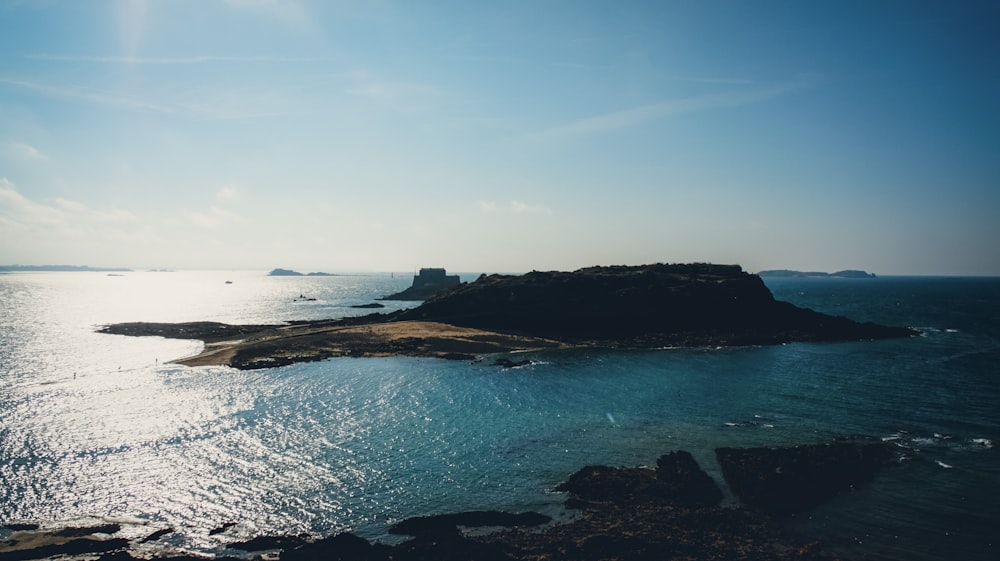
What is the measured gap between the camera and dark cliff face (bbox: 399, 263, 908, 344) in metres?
96.5

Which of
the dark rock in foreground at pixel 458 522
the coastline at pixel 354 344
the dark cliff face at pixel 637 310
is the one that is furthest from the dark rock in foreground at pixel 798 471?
the dark cliff face at pixel 637 310

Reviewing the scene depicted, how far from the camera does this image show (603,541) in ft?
81.2

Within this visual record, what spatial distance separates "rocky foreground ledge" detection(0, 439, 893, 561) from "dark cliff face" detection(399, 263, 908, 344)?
2351 inches

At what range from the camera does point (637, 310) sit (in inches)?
4072

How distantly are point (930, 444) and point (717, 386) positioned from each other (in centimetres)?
2083

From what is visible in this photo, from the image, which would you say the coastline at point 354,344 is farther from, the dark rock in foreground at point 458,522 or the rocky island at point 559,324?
the dark rock in foreground at point 458,522

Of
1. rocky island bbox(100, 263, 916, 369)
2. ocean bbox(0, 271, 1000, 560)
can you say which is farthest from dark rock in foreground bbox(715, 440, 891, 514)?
rocky island bbox(100, 263, 916, 369)

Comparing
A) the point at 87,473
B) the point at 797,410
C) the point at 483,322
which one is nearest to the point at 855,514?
the point at 797,410

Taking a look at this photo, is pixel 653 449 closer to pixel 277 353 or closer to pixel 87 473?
pixel 87 473

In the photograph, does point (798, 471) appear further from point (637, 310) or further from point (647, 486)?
point (637, 310)

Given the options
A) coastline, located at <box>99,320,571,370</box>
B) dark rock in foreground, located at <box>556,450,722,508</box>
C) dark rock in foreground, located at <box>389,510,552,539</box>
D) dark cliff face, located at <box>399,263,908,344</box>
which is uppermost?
dark cliff face, located at <box>399,263,908,344</box>

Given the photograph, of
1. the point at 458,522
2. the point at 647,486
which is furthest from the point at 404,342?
the point at 647,486

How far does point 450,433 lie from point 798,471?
77.5 ft

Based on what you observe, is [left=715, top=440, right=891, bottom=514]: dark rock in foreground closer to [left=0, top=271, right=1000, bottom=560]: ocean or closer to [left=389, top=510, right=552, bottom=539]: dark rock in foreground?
[left=0, top=271, right=1000, bottom=560]: ocean
